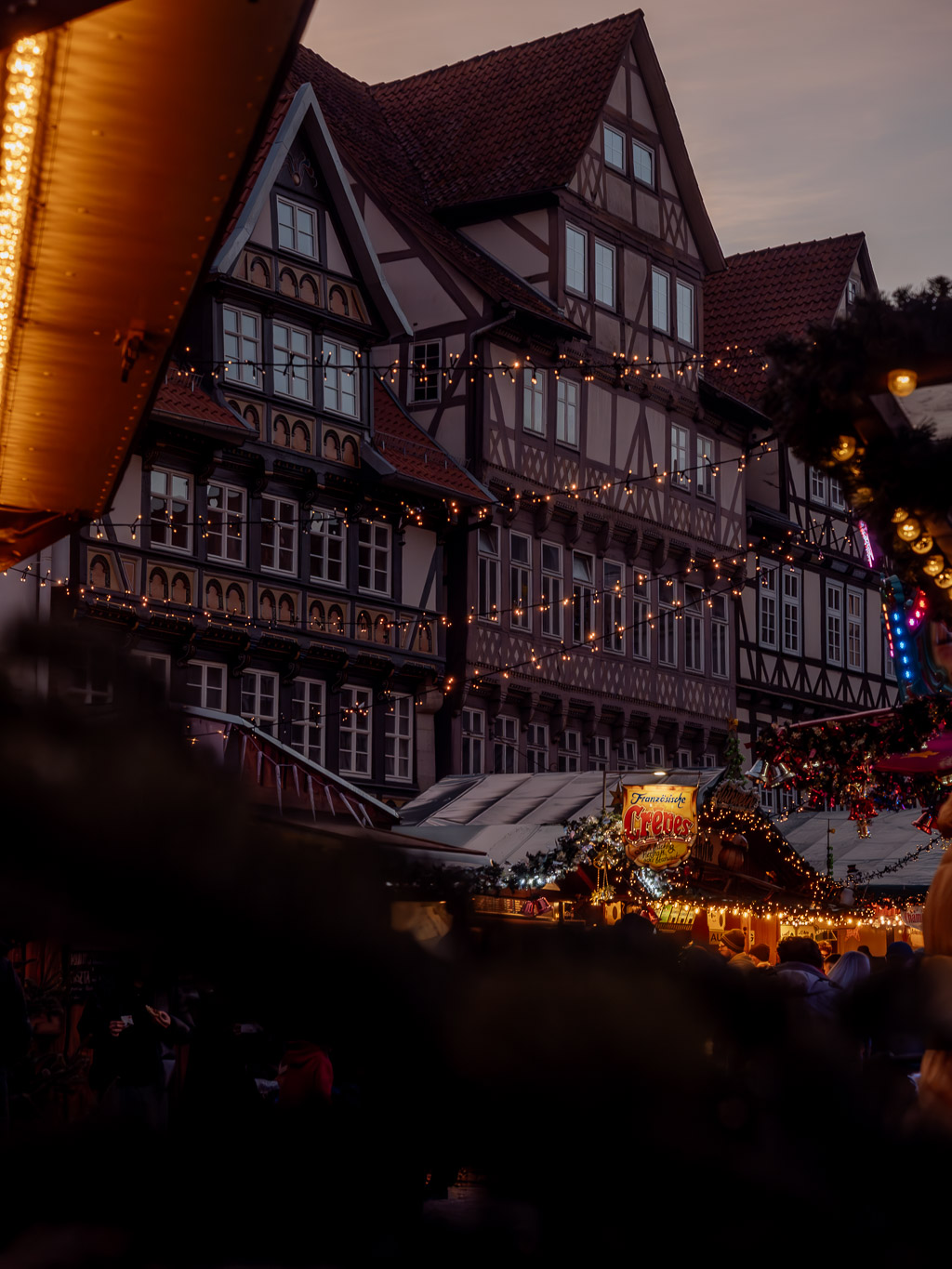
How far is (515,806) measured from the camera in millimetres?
22297

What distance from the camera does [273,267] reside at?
25.0 metres

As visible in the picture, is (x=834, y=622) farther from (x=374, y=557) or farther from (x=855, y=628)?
(x=374, y=557)

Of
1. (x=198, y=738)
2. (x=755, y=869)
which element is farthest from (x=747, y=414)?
(x=198, y=738)

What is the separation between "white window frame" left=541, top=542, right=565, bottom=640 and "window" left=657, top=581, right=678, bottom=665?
2.94 meters

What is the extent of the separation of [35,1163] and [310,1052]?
0.13m

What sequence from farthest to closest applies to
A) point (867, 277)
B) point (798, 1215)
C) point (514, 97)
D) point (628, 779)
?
point (867, 277), point (514, 97), point (628, 779), point (798, 1215)

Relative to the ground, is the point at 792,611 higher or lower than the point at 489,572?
higher

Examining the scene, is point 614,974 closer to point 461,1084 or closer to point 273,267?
point 461,1084

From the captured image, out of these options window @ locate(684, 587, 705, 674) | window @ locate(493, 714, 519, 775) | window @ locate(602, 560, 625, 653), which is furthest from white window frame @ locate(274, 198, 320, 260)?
window @ locate(684, 587, 705, 674)

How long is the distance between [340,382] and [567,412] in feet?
17.1

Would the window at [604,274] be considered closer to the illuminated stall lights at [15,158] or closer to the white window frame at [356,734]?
the white window frame at [356,734]

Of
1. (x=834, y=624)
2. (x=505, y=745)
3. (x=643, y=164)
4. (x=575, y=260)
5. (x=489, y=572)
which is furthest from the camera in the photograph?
(x=834, y=624)

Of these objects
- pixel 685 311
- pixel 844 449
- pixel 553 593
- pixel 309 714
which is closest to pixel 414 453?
pixel 553 593

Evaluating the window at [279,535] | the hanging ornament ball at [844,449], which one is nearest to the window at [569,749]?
the window at [279,535]
